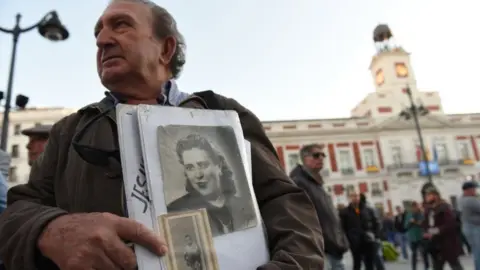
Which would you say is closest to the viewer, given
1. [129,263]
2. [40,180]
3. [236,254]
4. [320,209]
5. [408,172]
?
[129,263]

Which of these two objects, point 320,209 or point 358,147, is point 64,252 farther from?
point 358,147

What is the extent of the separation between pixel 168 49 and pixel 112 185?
46cm

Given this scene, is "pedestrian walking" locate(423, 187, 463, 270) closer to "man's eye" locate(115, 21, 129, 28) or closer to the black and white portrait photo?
the black and white portrait photo

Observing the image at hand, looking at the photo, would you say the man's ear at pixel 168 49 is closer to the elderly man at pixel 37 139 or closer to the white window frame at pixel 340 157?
the elderly man at pixel 37 139

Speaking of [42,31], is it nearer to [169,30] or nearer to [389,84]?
[169,30]

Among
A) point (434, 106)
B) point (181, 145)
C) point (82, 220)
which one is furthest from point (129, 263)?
point (434, 106)

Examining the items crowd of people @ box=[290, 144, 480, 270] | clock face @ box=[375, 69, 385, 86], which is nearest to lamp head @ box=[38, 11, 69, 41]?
crowd of people @ box=[290, 144, 480, 270]

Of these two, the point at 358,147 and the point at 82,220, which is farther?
the point at 358,147

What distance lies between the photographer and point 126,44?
3.27 feet

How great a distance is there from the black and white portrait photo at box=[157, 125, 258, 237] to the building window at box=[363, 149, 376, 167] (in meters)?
31.0

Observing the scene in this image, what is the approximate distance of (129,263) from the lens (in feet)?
2.29

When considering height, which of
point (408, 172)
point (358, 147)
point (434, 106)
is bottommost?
point (408, 172)

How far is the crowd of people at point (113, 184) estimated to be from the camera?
713mm

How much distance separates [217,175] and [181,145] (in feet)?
0.34
